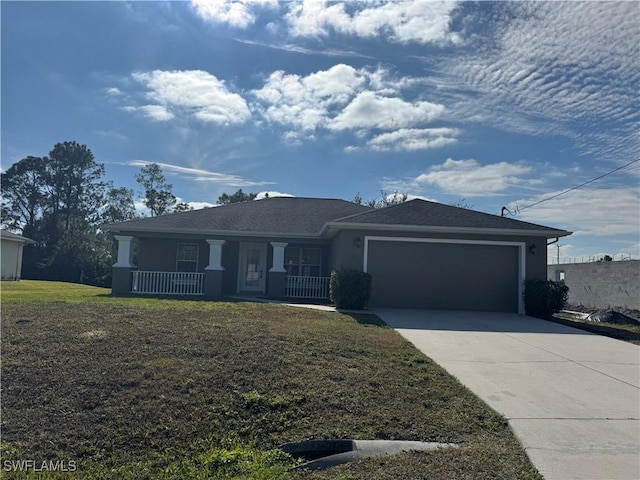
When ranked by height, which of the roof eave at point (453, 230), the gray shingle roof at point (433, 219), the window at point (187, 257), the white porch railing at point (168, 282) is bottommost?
the white porch railing at point (168, 282)

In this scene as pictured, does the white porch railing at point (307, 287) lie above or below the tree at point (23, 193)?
below

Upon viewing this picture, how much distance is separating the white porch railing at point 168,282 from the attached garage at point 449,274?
7.09 meters

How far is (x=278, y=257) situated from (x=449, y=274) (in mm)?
6241

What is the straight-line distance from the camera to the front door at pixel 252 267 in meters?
18.4

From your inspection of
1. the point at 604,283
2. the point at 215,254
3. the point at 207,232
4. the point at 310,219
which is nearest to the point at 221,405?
the point at 215,254

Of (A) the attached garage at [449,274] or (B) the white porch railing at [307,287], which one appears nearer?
(A) the attached garage at [449,274]

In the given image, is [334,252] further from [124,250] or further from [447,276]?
[124,250]

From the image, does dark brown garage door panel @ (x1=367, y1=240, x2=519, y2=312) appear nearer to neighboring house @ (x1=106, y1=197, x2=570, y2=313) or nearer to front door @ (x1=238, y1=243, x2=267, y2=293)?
neighboring house @ (x1=106, y1=197, x2=570, y2=313)

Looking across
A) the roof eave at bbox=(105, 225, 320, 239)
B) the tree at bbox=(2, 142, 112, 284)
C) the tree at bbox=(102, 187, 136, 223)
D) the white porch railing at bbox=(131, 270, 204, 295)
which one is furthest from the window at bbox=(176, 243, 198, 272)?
the tree at bbox=(102, 187, 136, 223)

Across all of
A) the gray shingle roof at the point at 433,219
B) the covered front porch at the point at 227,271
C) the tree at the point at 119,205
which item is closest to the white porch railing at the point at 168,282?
the covered front porch at the point at 227,271

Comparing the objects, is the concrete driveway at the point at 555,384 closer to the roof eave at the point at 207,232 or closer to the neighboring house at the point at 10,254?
the roof eave at the point at 207,232

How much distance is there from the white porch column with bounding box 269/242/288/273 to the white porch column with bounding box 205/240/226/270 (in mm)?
1892

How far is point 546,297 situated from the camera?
1338 centimetres

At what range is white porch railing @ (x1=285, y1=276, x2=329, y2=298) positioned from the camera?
17.6m
